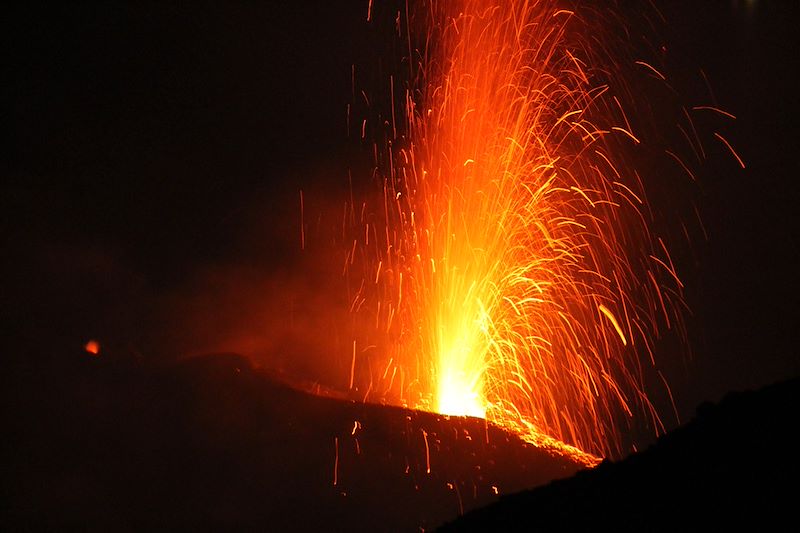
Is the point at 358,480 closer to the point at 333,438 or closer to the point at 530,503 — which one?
the point at 333,438

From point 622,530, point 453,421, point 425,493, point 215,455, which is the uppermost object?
point 453,421

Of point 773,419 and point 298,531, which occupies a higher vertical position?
point 298,531

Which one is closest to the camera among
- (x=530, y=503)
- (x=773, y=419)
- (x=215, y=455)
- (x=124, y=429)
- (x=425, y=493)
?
(x=773, y=419)

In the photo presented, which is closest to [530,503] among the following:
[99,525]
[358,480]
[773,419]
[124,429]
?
[773,419]

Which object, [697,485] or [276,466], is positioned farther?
[276,466]

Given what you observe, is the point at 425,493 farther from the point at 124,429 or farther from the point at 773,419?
the point at 773,419

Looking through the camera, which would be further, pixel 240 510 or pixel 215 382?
pixel 215 382

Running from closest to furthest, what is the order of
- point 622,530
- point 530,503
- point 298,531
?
point 622,530, point 530,503, point 298,531
